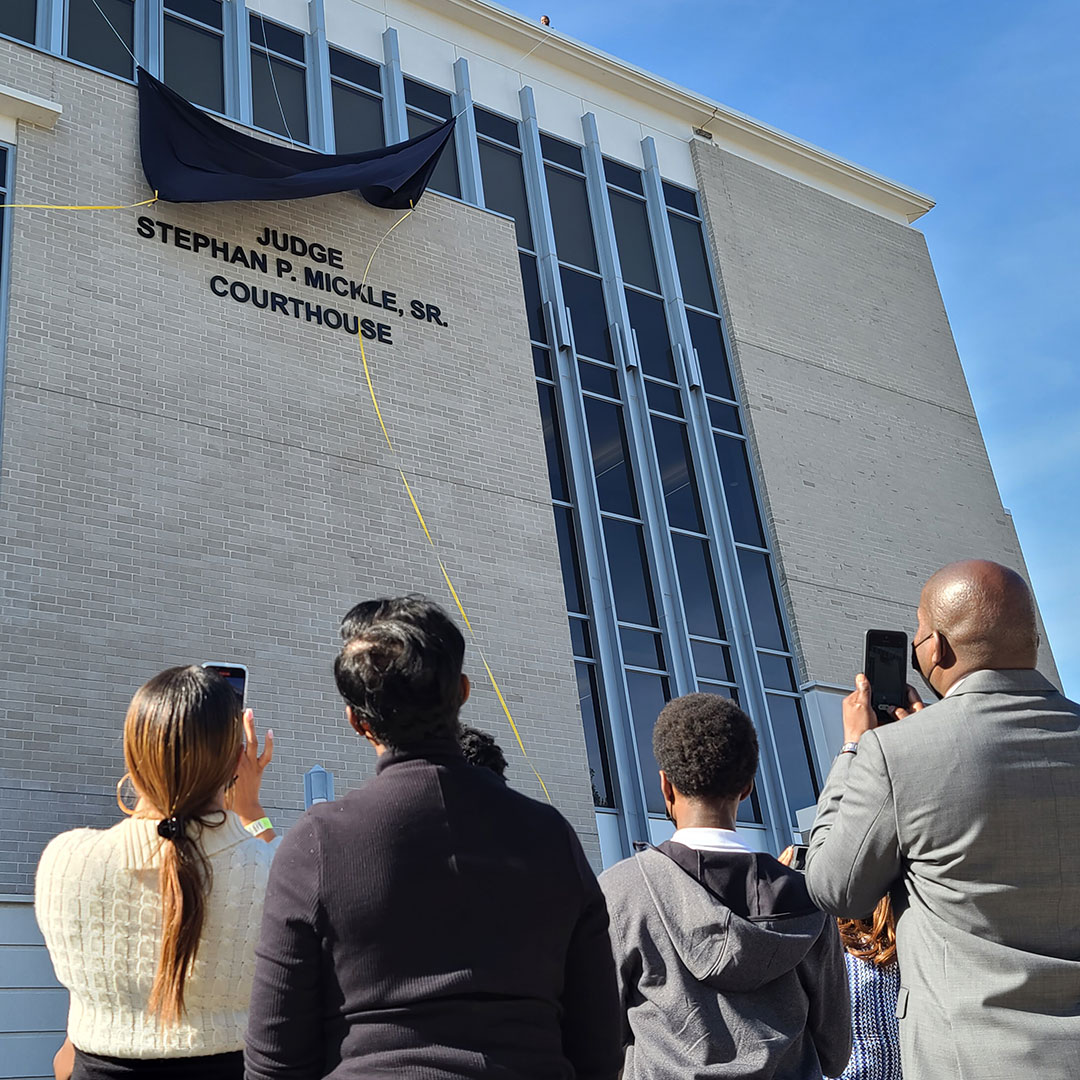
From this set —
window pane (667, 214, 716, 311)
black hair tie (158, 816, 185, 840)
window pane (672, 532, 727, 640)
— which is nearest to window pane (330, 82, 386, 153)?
window pane (667, 214, 716, 311)

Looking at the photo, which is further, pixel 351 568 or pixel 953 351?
pixel 953 351

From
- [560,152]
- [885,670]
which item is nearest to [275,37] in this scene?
[560,152]

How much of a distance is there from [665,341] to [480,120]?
392cm

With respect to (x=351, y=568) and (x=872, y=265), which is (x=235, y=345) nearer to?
(x=351, y=568)

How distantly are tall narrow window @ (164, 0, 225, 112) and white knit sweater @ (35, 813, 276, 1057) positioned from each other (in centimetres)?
1273

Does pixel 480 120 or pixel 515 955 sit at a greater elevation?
pixel 480 120

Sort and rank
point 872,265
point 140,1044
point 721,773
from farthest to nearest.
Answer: point 872,265, point 721,773, point 140,1044

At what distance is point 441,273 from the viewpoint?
14141 millimetres

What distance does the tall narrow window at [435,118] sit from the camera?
1527cm

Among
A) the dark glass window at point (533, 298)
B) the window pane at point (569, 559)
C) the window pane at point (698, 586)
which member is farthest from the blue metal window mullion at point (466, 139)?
the window pane at point (698, 586)

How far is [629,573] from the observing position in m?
14.4

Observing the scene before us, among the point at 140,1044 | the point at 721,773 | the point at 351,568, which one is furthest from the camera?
the point at 351,568

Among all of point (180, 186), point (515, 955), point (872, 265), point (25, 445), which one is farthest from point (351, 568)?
point (872, 265)

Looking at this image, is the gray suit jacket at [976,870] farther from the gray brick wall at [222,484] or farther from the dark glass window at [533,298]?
the dark glass window at [533,298]
